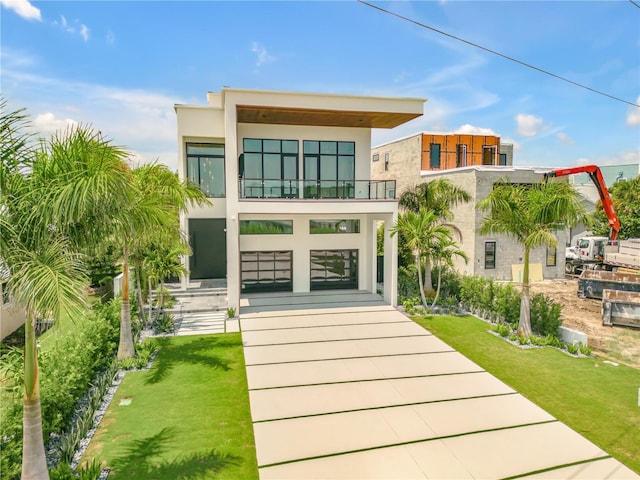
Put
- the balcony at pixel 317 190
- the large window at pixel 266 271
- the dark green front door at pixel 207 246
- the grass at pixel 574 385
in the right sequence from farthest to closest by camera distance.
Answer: the dark green front door at pixel 207 246, the large window at pixel 266 271, the balcony at pixel 317 190, the grass at pixel 574 385

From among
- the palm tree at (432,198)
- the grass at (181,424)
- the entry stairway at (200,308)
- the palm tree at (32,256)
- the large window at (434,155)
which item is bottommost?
the grass at (181,424)

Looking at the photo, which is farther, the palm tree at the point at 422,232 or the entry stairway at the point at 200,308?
the palm tree at the point at 422,232

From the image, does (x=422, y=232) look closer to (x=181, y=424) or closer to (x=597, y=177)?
(x=181, y=424)

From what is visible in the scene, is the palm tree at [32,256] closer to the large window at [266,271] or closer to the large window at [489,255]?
the large window at [266,271]

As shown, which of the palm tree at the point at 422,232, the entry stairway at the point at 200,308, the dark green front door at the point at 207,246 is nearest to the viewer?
the entry stairway at the point at 200,308

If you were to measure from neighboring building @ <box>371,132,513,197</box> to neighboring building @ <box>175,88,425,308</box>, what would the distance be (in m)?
8.22

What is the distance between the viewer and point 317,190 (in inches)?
666

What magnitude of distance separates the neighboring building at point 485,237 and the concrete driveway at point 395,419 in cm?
952

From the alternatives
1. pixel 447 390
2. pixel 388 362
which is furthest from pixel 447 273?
pixel 447 390

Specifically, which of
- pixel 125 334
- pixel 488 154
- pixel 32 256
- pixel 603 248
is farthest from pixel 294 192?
pixel 603 248

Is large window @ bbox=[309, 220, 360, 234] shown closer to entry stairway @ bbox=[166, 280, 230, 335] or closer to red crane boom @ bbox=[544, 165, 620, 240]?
entry stairway @ bbox=[166, 280, 230, 335]

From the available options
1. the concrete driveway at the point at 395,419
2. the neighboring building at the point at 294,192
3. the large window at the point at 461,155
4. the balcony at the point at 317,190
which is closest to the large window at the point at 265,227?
the neighboring building at the point at 294,192

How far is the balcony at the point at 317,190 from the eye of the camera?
16.4m

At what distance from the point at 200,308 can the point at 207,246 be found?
13.1 ft
